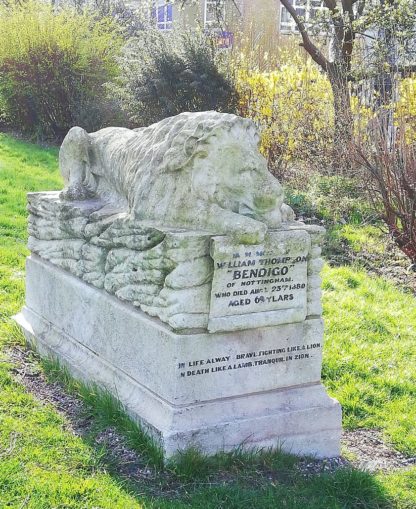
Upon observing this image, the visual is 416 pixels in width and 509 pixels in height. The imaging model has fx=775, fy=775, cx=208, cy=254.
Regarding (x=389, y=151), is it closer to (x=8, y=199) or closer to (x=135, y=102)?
(x=8, y=199)

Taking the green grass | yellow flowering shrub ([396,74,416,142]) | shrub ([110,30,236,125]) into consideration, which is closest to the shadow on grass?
the green grass

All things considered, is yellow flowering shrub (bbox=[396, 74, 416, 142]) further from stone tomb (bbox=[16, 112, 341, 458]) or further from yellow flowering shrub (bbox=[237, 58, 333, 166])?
stone tomb (bbox=[16, 112, 341, 458])

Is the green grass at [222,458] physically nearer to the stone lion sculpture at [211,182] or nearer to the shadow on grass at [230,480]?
the shadow on grass at [230,480]

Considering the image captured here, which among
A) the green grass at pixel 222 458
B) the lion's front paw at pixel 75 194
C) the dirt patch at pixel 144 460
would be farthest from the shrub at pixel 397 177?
the dirt patch at pixel 144 460

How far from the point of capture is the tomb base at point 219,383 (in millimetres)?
4352

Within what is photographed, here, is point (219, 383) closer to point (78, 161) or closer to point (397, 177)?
point (78, 161)

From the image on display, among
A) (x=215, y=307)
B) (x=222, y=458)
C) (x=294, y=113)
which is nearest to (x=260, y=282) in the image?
(x=215, y=307)

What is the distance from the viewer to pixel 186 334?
435 cm

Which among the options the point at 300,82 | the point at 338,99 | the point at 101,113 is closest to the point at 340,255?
the point at 338,99

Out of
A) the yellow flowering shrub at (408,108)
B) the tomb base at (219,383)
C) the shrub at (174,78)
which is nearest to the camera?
the tomb base at (219,383)

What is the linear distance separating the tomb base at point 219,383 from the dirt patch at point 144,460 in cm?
14

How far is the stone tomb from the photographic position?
4.33 metres

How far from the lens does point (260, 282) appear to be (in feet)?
14.6

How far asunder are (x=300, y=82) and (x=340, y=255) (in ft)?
12.8
